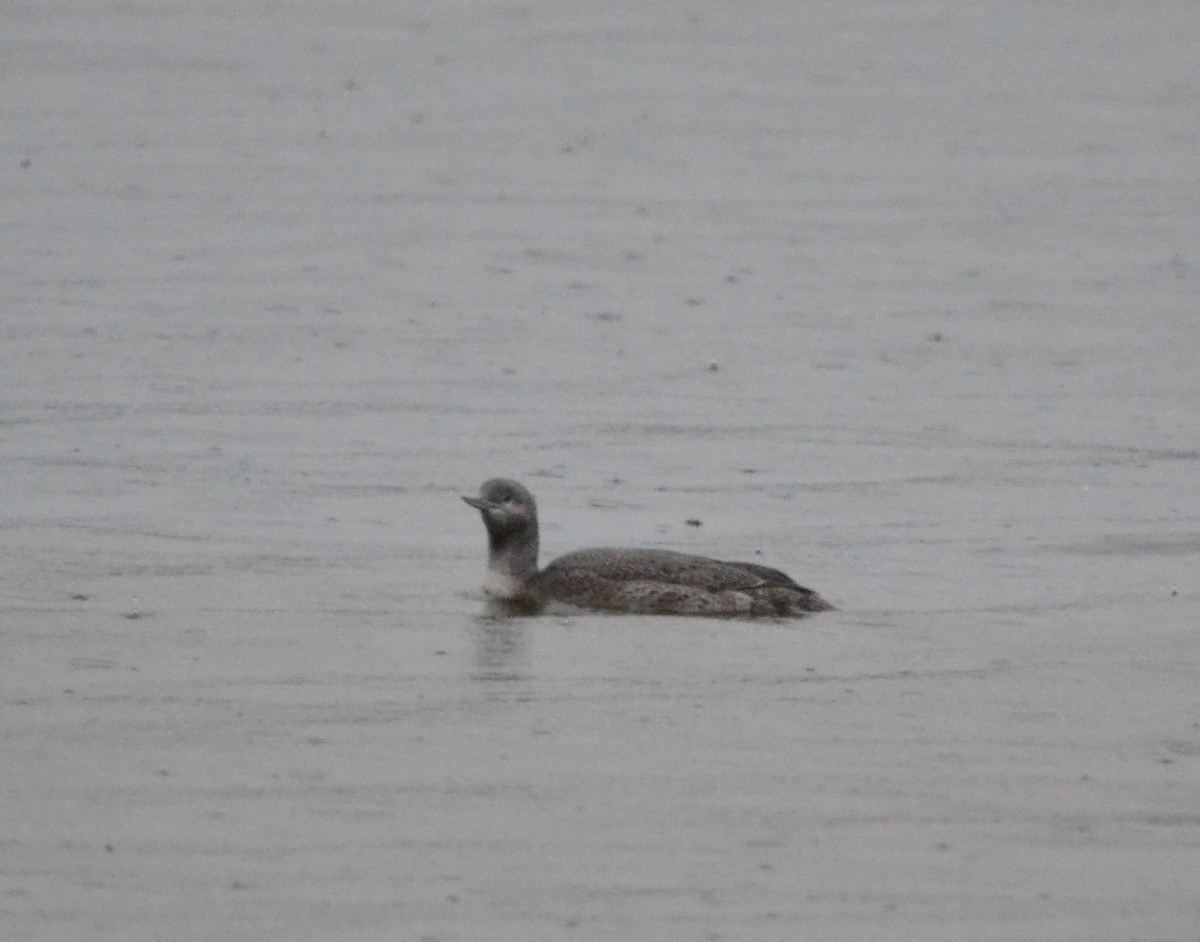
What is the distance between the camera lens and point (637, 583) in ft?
40.7

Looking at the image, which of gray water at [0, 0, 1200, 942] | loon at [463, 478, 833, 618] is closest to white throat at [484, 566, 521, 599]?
loon at [463, 478, 833, 618]

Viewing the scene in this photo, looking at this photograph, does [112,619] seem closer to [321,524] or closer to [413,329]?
[321,524]

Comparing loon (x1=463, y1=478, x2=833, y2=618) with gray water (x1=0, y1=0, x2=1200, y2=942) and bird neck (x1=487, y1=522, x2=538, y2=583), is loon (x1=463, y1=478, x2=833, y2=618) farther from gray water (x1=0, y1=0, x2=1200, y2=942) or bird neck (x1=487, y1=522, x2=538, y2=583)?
gray water (x1=0, y1=0, x2=1200, y2=942)

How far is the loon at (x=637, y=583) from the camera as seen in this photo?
12.2m

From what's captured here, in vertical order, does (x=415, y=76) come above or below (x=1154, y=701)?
above

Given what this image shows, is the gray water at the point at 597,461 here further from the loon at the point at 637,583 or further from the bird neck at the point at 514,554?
the bird neck at the point at 514,554

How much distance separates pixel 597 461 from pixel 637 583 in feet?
9.60

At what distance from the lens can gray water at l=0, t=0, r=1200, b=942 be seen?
28.7 feet

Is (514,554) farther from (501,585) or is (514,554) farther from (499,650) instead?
(499,650)

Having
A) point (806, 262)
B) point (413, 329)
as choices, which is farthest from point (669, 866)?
point (806, 262)

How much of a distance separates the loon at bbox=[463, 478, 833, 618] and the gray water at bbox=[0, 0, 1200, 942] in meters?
0.14

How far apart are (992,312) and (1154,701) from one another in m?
8.87

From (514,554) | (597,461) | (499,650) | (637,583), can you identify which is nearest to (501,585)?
(514,554)

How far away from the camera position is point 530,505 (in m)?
13.1
